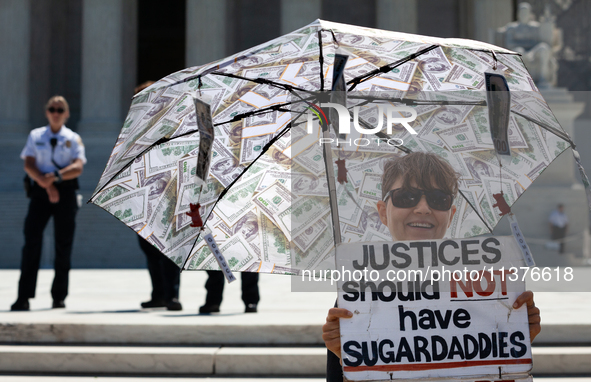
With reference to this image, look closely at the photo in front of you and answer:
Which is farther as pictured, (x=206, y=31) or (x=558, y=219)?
(x=206, y=31)

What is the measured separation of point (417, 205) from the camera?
8.20 feet

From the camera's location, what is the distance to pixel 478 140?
3.01 m

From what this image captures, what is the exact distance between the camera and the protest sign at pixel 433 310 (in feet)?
7.68

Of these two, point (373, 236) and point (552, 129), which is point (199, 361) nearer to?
point (373, 236)

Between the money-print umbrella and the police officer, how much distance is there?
3.93 metres

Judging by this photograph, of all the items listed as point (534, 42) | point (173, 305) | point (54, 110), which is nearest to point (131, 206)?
point (173, 305)

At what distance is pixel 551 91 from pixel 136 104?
536 inches

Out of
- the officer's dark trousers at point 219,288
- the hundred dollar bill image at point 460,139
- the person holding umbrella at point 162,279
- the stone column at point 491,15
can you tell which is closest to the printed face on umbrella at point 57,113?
the person holding umbrella at point 162,279

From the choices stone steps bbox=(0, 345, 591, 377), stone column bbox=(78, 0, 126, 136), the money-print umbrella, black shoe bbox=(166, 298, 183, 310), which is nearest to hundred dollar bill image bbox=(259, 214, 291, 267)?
the money-print umbrella

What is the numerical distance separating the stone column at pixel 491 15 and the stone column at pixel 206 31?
957cm

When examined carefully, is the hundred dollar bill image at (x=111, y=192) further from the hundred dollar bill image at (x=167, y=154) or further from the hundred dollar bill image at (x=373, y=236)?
the hundred dollar bill image at (x=373, y=236)

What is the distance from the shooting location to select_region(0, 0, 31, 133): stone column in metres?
22.5

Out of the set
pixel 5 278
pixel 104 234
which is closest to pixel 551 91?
pixel 104 234

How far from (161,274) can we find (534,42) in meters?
11.9
